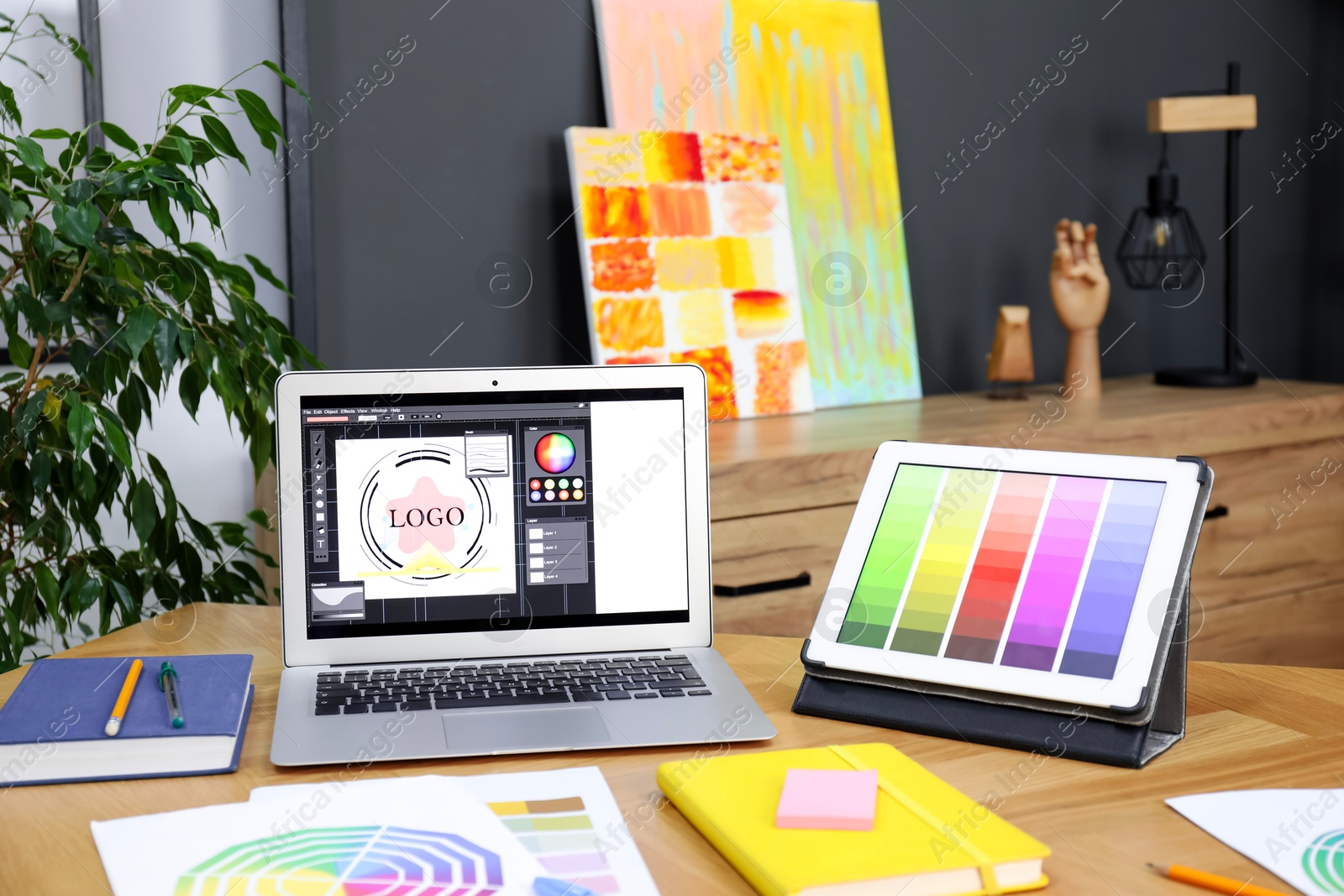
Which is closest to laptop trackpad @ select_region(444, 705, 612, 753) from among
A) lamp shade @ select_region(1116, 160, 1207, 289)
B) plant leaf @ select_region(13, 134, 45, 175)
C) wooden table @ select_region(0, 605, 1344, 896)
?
wooden table @ select_region(0, 605, 1344, 896)

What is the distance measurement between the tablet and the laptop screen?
19 cm

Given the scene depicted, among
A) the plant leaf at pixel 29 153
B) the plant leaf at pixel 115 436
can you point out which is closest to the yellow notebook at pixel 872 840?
the plant leaf at pixel 115 436

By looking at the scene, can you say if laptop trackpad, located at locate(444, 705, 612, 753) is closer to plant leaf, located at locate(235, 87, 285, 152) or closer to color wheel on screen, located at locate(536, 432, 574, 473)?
color wheel on screen, located at locate(536, 432, 574, 473)

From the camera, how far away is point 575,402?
109 cm

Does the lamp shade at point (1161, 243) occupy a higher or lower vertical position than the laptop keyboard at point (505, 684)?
higher

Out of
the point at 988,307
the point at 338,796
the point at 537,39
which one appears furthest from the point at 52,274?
the point at 988,307

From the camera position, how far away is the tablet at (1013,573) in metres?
0.89

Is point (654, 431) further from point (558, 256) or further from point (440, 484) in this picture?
point (558, 256)

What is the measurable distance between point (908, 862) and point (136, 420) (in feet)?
3.81

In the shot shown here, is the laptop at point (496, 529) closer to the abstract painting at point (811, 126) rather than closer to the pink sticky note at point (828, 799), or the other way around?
the pink sticky note at point (828, 799)

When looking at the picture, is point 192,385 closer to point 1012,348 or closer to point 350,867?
point 350,867

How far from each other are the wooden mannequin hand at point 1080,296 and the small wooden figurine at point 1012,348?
0.41ft

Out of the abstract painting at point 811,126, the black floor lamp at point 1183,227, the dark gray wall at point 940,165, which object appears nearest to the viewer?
the dark gray wall at point 940,165

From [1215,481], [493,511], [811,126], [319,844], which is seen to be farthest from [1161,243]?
[319,844]
